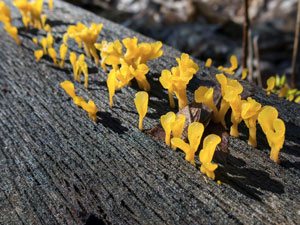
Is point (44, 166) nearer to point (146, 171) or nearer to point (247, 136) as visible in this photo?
point (146, 171)

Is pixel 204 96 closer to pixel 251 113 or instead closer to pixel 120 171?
pixel 251 113

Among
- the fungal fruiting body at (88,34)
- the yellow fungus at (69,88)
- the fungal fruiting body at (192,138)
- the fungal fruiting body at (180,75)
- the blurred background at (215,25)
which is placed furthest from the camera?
the blurred background at (215,25)

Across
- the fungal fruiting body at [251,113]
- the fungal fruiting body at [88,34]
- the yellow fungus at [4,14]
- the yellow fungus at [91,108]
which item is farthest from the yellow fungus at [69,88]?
the yellow fungus at [4,14]

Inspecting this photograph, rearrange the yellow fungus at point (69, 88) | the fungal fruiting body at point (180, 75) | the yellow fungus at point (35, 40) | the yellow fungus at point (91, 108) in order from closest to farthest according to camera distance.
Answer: the fungal fruiting body at point (180, 75), the yellow fungus at point (91, 108), the yellow fungus at point (69, 88), the yellow fungus at point (35, 40)

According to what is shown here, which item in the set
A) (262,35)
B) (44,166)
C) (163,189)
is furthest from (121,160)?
(262,35)

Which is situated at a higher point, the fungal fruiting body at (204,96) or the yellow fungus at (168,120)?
the fungal fruiting body at (204,96)

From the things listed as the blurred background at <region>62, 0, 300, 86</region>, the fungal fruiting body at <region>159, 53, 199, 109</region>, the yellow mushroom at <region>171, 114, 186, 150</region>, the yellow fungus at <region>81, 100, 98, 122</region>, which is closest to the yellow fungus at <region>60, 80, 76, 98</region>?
the yellow fungus at <region>81, 100, 98, 122</region>

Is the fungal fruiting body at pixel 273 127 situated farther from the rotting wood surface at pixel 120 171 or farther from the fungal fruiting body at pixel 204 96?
the fungal fruiting body at pixel 204 96
